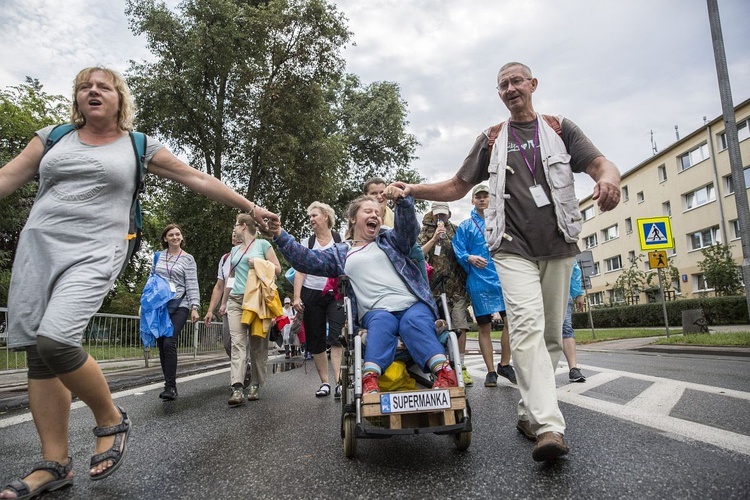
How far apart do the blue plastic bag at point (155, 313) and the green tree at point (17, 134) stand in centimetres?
1514

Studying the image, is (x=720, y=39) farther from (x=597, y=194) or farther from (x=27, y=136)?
(x=27, y=136)

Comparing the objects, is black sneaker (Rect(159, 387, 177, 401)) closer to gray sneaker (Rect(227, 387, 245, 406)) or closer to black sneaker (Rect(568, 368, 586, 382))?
gray sneaker (Rect(227, 387, 245, 406))

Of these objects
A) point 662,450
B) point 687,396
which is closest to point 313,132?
point 687,396

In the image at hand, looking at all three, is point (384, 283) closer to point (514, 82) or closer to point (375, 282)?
point (375, 282)

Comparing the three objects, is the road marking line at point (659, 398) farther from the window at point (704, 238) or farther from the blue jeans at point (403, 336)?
the window at point (704, 238)

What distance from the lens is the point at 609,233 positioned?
162 ft

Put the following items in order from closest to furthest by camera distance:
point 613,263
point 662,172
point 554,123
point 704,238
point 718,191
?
point 554,123
point 718,191
point 704,238
point 662,172
point 613,263

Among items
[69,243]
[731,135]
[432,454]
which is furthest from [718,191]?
[69,243]

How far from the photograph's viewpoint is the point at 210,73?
20812mm

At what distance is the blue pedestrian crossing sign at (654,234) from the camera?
13.5 m

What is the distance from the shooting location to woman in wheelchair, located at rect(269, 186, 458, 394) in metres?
3.31

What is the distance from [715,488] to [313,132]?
67.7 ft

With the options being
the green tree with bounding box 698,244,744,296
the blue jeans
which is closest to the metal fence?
the blue jeans

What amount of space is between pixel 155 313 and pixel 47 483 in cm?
367
